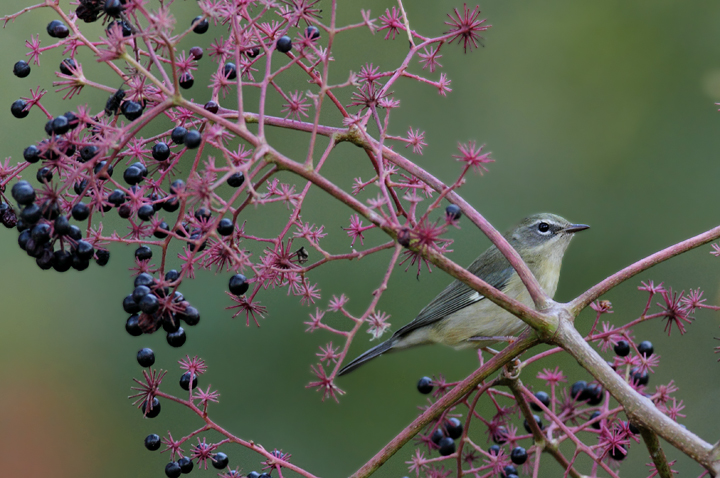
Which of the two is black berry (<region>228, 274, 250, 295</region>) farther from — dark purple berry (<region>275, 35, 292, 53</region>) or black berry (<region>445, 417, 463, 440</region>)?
black berry (<region>445, 417, 463, 440</region>)

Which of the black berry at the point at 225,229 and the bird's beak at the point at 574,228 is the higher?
the bird's beak at the point at 574,228

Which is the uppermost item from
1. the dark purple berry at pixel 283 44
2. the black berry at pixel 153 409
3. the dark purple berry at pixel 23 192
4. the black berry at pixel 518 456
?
the dark purple berry at pixel 283 44

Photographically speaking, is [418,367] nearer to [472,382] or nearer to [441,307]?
[441,307]

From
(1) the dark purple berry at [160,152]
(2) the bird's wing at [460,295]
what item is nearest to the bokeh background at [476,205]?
(2) the bird's wing at [460,295]

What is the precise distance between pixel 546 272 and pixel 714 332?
1692 mm

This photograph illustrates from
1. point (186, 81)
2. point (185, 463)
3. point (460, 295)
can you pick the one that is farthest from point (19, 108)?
point (460, 295)

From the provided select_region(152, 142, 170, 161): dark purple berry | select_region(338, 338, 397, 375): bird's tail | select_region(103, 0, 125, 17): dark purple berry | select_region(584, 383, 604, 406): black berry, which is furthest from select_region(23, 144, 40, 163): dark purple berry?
select_region(584, 383, 604, 406): black berry

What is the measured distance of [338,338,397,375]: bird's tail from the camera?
4.11 m

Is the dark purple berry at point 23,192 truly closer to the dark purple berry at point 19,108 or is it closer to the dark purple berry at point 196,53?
the dark purple berry at point 19,108

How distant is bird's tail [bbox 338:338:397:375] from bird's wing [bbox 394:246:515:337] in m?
0.09

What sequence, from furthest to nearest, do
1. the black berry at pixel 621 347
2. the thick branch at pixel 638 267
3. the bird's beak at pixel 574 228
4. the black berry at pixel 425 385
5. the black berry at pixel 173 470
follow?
the bird's beak at pixel 574 228 → the black berry at pixel 425 385 → the black berry at pixel 621 347 → the black berry at pixel 173 470 → the thick branch at pixel 638 267

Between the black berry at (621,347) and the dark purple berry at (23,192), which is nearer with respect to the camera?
the dark purple berry at (23,192)

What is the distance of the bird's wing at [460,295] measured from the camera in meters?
4.63

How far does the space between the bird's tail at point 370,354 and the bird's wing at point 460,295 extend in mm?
90
